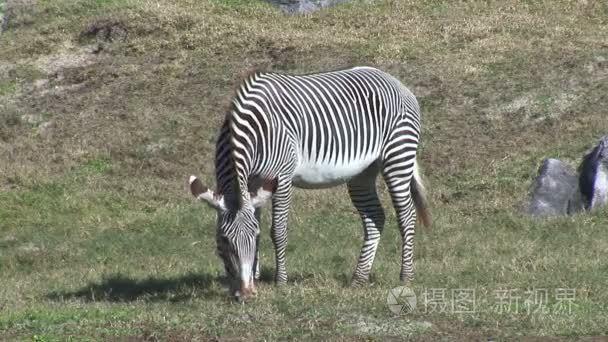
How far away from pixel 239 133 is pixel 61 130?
12.6m

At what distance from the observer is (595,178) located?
18016mm

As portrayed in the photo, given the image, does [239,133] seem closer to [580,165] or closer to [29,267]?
[29,267]

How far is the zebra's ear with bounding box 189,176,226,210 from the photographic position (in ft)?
39.1

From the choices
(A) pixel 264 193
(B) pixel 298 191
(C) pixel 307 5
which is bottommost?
(B) pixel 298 191

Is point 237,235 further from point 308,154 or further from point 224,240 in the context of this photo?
point 308,154

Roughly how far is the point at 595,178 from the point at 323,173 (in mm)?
6253

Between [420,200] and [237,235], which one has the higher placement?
[237,235]

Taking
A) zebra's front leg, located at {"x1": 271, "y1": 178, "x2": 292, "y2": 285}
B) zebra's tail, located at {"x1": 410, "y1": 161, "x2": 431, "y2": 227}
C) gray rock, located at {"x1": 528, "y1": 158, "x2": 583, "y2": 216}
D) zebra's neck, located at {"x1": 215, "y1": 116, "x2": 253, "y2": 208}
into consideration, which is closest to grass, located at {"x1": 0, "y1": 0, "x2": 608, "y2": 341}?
zebra's front leg, located at {"x1": 271, "y1": 178, "x2": 292, "y2": 285}

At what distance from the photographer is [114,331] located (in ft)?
33.4

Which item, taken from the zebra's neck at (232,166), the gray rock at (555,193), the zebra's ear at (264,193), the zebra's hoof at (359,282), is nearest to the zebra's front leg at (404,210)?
the zebra's hoof at (359,282)

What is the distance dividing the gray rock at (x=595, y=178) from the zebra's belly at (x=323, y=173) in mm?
5441

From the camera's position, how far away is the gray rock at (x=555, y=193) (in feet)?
59.1

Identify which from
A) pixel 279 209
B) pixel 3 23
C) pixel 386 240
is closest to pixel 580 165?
pixel 386 240

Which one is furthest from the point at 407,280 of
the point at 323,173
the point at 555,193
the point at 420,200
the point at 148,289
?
the point at 555,193
